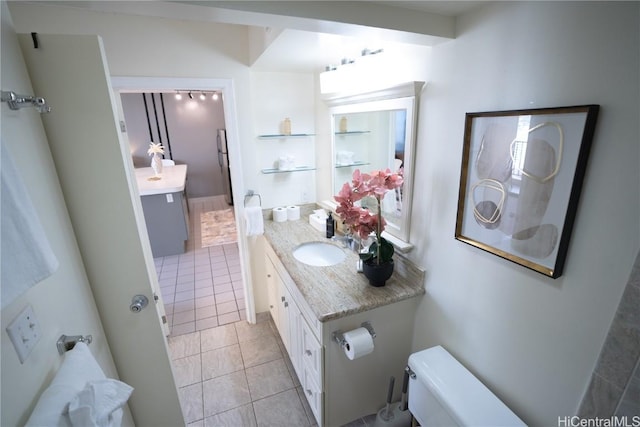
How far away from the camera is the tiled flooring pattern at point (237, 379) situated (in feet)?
6.09

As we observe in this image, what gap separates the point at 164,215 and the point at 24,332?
3430mm

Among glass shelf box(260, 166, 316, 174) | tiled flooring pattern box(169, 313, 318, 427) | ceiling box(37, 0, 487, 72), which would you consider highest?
ceiling box(37, 0, 487, 72)

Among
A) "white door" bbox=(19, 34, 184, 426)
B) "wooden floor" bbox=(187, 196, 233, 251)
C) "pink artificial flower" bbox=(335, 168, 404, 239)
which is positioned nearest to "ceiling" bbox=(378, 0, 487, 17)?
"pink artificial flower" bbox=(335, 168, 404, 239)

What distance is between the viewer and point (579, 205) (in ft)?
2.90

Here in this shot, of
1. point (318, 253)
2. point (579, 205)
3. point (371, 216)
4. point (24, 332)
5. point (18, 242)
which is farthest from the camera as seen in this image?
point (318, 253)

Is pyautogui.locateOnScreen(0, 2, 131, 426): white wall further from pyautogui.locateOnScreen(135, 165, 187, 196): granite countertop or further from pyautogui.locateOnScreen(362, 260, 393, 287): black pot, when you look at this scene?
pyautogui.locateOnScreen(135, 165, 187, 196): granite countertop

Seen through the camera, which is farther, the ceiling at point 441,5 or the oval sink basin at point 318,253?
the oval sink basin at point 318,253

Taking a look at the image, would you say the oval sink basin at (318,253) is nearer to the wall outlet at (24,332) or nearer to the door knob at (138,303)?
the door knob at (138,303)

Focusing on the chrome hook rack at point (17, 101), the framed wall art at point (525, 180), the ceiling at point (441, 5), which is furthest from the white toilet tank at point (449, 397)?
the chrome hook rack at point (17, 101)

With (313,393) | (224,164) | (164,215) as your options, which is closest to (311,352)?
(313,393)

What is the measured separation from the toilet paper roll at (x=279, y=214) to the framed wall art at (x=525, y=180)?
1.57m

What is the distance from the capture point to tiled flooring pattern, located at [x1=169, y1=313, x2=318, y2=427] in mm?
1855

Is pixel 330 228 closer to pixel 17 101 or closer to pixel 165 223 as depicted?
pixel 17 101

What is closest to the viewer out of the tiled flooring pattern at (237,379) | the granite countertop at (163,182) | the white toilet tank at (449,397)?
the white toilet tank at (449,397)
